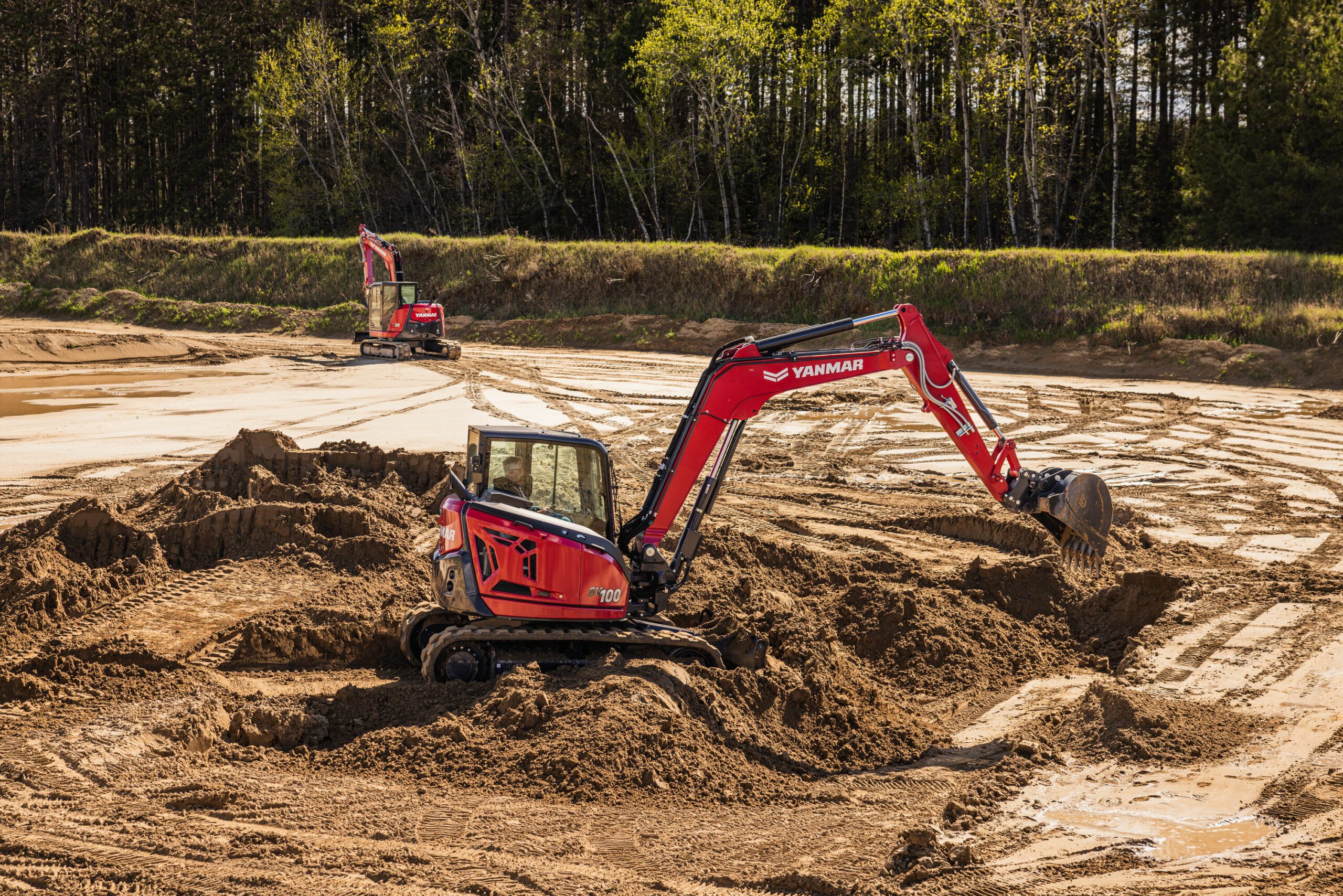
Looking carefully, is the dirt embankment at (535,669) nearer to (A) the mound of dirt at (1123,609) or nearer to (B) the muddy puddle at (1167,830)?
(A) the mound of dirt at (1123,609)

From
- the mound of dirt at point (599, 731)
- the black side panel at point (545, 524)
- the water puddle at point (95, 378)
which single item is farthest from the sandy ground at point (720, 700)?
the water puddle at point (95, 378)

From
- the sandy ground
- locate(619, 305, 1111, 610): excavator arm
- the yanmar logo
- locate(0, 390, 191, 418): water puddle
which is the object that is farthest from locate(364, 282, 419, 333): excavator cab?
the yanmar logo

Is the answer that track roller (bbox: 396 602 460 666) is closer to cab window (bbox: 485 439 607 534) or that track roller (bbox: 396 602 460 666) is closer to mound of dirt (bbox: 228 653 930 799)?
mound of dirt (bbox: 228 653 930 799)

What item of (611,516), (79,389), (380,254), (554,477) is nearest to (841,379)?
(611,516)

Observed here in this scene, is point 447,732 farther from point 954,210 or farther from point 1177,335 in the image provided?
point 954,210

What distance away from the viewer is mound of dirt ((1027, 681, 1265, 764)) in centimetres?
630

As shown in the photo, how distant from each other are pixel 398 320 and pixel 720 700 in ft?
66.0

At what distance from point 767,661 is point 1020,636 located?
99.2 inches

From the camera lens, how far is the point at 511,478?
23.5 feet

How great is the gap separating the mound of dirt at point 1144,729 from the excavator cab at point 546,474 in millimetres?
3208

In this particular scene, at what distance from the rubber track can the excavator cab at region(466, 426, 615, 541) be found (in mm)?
669

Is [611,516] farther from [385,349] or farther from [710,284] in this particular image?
[710,284]

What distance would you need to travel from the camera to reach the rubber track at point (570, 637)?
23.1ft

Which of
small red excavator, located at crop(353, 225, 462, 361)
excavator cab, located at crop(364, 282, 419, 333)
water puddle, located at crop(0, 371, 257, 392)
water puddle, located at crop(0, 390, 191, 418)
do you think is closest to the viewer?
water puddle, located at crop(0, 390, 191, 418)
